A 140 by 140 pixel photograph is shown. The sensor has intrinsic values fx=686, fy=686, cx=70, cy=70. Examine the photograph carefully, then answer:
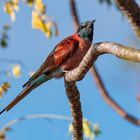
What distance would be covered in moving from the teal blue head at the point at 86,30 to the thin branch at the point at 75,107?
4.33 feet

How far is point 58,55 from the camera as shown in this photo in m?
A: 6.28

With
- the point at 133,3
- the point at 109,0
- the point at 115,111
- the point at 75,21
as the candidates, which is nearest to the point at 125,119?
the point at 115,111

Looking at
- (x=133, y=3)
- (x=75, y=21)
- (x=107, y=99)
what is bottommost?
(x=133, y=3)

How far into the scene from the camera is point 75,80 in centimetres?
512

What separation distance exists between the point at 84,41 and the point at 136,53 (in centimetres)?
239

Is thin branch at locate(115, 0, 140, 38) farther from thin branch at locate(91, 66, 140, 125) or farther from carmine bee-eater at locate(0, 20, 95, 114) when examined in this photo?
thin branch at locate(91, 66, 140, 125)

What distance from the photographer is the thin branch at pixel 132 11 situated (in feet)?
17.1

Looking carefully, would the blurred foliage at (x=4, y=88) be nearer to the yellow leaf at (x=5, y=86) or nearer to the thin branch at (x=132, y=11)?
the yellow leaf at (x=5, y=86)

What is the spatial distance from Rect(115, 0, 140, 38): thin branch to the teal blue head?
1.35 meters

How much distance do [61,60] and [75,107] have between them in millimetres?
1012

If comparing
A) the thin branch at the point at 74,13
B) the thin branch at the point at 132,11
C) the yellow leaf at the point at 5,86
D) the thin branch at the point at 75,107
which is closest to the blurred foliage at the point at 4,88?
the yellow leaf at the point at 5,86

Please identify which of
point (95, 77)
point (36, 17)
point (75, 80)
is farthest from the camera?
point (95, 77)

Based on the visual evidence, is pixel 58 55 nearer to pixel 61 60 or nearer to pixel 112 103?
pixel 61 60

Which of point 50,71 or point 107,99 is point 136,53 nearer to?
point 50,71
